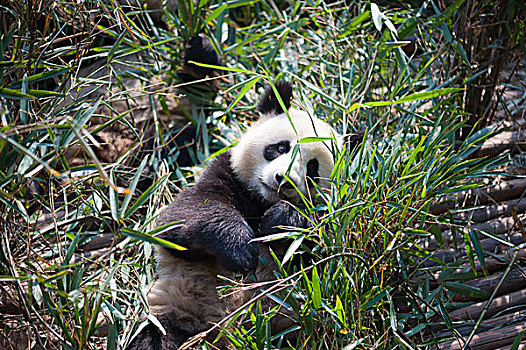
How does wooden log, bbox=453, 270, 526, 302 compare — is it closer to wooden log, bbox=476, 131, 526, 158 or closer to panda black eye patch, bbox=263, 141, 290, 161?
wooden log, bbox=476, 131, 526, 158

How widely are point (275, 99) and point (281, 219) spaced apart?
82cm

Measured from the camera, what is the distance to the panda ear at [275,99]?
271 cm

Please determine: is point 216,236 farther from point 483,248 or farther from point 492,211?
point 492,211

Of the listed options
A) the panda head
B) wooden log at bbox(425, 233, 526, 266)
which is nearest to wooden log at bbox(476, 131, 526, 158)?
wooden log at bbox(425, 233, 526, 266)

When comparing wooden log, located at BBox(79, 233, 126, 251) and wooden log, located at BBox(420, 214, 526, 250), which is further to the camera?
wooden log, located at BBox(79, 233, 126, 251)

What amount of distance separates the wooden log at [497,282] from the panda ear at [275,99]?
1.33 metres

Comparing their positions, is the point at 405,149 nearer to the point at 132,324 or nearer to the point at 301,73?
the point at 301,73

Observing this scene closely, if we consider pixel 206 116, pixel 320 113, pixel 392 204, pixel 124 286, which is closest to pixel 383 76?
pixel 320 113

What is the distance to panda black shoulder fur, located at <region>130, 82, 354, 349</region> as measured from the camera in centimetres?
227

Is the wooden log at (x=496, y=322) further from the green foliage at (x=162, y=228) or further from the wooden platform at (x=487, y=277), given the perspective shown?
the green foliage at (x=162, y=228)

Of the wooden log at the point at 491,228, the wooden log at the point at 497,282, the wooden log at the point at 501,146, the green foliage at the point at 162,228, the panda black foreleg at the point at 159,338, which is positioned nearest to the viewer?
the green foliage at the point at 162,228

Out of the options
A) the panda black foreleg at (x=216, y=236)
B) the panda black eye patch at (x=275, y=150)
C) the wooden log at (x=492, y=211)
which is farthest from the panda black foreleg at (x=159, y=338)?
the wooden log at (x=492, y=211)

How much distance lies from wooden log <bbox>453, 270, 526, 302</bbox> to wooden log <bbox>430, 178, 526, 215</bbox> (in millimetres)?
466

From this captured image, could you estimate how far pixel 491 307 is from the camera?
2.49 m
